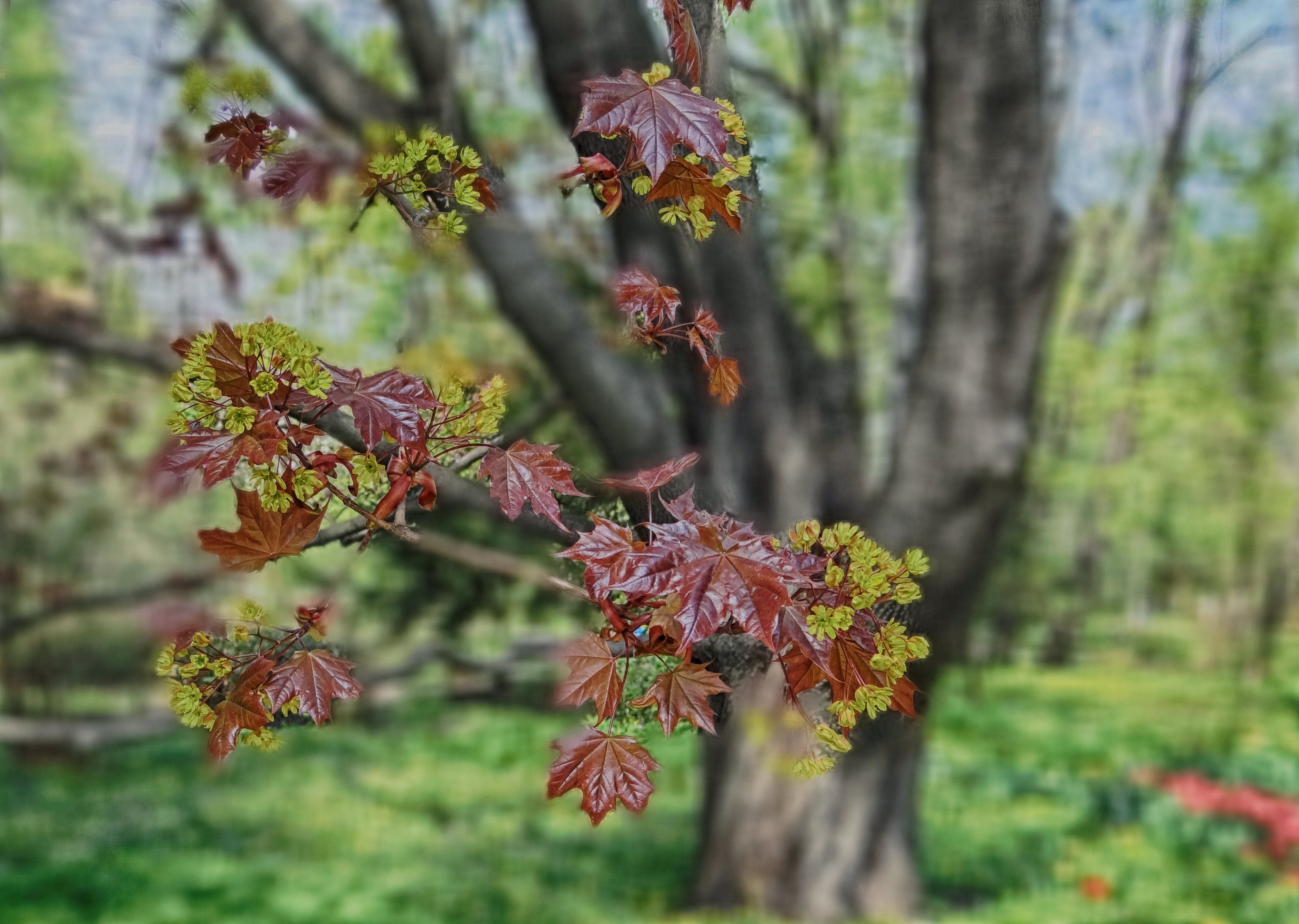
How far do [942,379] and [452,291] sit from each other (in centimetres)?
95

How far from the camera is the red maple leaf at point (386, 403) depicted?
500 millimetres

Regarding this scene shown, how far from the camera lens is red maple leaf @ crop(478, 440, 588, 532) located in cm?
54

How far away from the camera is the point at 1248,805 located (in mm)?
2492

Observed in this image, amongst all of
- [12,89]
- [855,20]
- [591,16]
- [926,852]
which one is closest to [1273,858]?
[926,852]

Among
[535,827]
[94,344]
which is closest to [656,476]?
[94,344]

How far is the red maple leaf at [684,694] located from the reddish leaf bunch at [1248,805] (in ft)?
7.42

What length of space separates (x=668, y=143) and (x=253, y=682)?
13.0 inches

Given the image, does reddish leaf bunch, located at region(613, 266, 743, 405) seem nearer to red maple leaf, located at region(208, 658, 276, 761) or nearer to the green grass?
red maple leaf, located at region(208, 658, 276, 761)

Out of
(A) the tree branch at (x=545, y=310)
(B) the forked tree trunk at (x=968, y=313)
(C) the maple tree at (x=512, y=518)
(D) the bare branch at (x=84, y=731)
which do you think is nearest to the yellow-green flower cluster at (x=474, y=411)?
(C) the maple tree at (x=512, y=518)

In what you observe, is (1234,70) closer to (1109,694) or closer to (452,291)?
(1109,694)

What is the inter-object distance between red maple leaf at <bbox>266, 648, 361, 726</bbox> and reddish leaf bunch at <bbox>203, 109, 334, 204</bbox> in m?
0.33

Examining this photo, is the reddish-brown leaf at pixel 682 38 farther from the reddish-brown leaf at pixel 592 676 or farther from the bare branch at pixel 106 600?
the bare branch at pixel 106 600

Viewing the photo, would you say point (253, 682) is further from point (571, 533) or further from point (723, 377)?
point (723, 377)

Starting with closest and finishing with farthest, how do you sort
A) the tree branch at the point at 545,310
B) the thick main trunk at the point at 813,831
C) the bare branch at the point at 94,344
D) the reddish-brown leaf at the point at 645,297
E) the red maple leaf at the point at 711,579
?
1. the red maple leaf at the point at 711,579
2. the reddish-brown leaf at the point at 645,297
3. the tree branch at the point at 545,310
4. the bare branch at the point at 94,344
5. the thick main trunk at the point at 813,831
